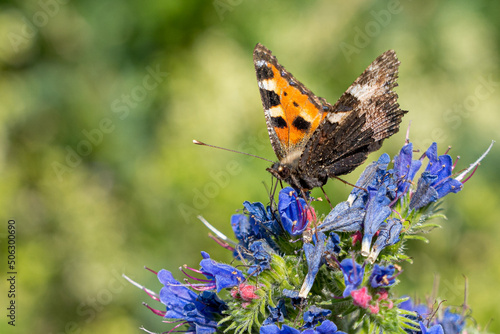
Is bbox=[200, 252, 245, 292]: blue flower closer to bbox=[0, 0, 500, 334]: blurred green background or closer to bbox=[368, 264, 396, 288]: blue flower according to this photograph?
bbox=[368, 264, 396, 288]: blue flower

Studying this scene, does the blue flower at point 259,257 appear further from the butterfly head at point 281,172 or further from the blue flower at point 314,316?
the butterfly head at point 281,172

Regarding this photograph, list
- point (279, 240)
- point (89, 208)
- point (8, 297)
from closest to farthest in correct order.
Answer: point (279, 240), point (8, 297), point (89, 208)

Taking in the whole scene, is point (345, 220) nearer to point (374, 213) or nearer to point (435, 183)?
point (374, 213)

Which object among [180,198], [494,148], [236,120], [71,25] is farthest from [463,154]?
[71,25]

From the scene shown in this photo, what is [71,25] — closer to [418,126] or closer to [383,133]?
[418,126]

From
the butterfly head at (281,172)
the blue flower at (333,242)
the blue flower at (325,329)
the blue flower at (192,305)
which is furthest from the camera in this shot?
the butterfly head at (281,172)

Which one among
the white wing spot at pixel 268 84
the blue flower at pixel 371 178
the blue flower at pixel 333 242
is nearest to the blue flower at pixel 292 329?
the blue flower at pixel 333 242
